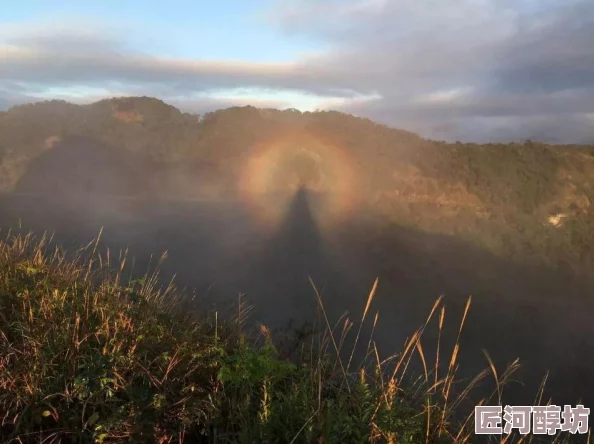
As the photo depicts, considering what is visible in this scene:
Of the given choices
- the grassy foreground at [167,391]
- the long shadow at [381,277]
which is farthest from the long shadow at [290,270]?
the grassy foreground at [167,391]

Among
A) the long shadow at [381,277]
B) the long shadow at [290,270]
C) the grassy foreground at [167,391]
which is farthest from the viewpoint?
the long shadow at [381,277]

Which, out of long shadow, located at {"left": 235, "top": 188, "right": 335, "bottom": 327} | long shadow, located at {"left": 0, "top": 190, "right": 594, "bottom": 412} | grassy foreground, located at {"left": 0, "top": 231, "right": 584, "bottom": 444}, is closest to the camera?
grassy foreground, located at {"left": 0, "top": 231, "right": 584, "bottom": 444}

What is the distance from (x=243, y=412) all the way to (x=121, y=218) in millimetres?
13902

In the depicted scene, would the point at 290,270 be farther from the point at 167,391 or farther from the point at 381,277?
the point at 167,391

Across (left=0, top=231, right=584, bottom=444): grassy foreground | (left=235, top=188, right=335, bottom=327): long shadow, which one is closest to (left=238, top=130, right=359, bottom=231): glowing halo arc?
(left=235, top=188, right=335, bottom=327): long shadow

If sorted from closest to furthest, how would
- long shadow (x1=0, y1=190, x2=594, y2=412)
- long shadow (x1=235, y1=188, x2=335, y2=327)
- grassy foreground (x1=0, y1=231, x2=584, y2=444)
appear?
grassy foreground (x1=0, y1=231, x2=584, y2=444)
long shadow (x1=235, y1=188, x2=335, y2=327)
long shadow (x1=0, y1=190, x2=594, y2=412)

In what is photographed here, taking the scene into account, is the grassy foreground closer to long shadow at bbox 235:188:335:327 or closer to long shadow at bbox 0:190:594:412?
long shadow at bbox 235:188:335:327

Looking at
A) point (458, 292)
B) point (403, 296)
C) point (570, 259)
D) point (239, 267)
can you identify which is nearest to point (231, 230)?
point (239, 267)

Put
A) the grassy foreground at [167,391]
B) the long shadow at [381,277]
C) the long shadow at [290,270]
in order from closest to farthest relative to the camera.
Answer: the grassy foreground at [167,391], the long shadow at [290,270], the long shadow at [381,277]

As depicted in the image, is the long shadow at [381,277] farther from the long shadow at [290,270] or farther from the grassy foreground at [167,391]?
the grassy foreground at [167,391]

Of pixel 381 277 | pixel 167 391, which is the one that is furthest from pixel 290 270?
pixel 167 391

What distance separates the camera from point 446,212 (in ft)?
59.6

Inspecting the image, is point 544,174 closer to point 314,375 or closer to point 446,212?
point 446,212

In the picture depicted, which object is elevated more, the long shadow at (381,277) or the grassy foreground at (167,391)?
the grassy foreground at (167,391)
